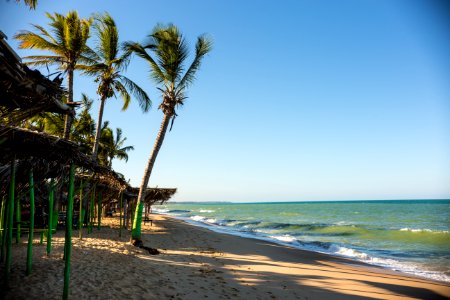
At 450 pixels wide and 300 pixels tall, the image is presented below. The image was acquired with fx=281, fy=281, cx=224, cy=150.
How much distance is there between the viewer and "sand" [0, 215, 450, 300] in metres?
5.63

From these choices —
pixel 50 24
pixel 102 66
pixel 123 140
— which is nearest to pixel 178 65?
pixel 102 66

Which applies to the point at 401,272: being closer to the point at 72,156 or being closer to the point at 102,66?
the point at 72,156

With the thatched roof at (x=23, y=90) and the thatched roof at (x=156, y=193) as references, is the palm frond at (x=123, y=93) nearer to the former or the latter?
the thatched roof at (x=156, y=193)

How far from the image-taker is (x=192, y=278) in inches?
286

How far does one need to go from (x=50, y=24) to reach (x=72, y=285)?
42.2ft

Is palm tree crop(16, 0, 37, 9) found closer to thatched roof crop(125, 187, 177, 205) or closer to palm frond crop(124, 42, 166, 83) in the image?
palm frond crop(124, 42, 166, 83)

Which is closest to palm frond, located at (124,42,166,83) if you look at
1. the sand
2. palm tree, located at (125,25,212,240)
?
palm tree, located at (125,25,212,240)

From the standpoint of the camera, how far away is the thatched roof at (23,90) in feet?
9.60

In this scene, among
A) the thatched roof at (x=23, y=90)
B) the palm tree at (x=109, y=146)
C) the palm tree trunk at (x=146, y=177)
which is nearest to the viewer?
the thatched roof at (x=23, y=90)

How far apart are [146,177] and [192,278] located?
562 cm

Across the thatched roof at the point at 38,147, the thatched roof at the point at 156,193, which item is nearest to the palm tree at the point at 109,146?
the thatched roof at the point at 156,193

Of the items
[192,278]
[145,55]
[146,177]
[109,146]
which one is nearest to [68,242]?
[192,278]

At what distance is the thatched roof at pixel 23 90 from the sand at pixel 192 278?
3.33 m

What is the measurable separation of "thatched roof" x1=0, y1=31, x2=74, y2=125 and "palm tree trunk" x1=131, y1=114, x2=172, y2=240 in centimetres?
783
